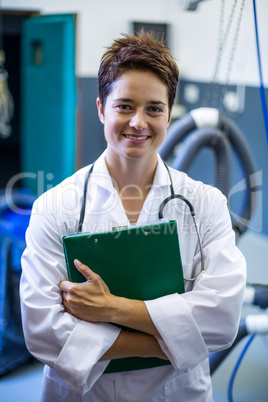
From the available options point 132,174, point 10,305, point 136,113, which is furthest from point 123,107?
point 10,305

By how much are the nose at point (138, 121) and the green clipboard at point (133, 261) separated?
0.64 ft

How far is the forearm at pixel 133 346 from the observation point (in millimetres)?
885

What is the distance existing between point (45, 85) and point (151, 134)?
9.05 ft

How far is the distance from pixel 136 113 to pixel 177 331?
1.41 ft

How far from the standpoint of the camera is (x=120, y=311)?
34.3 inches

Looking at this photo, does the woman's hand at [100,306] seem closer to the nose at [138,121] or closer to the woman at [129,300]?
the woman at [129,300]

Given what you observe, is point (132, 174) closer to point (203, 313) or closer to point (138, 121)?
point (138, 121)

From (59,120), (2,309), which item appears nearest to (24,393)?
(2,309)

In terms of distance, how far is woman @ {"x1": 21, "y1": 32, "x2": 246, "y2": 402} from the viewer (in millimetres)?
875

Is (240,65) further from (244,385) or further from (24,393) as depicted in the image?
(24,393)

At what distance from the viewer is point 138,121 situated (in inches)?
35.9

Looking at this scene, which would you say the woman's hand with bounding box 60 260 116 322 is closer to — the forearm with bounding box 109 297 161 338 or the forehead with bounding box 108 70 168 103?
the forearm with bounding box 109 297 161 338

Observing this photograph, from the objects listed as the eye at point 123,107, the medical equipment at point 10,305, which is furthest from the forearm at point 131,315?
the medical equipment at point 10,305

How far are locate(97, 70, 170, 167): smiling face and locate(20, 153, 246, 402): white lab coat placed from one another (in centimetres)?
9
